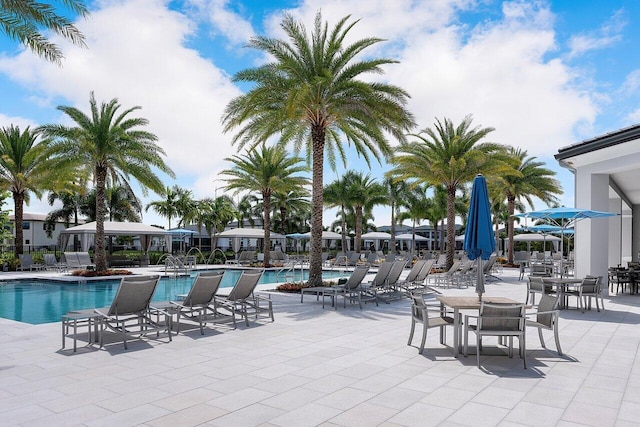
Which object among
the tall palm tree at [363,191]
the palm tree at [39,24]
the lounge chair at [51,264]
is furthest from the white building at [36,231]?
the palm tree at [39,24]

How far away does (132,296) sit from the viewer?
7.59m

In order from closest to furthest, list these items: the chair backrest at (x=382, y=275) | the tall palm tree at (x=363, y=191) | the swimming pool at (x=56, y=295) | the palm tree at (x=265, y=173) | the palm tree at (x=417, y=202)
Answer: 1. the swimming pool at (x=56, y=295)
2. the chair backrest at (x=382, y=275)
3. the palm tree at (x=265, y=173)
4. the tall palm tree at (x=363, y=191)
5. the palm tree at (x=417, y=202)

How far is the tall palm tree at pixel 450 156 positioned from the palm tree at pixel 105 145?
11.8 metres

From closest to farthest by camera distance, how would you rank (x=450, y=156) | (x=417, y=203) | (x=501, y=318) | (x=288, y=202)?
1. (x=501, y=318)
2. (x=450, y=156)
3. (x=417, y=203)
4. (x=288, y=202)

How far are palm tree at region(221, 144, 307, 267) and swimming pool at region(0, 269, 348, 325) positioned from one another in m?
6.51

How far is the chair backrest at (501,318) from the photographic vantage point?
6.25 meters

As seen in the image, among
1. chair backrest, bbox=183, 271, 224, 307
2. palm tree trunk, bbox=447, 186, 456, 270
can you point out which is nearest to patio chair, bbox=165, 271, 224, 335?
chair backrest, bbox=183, 271, 224, 307

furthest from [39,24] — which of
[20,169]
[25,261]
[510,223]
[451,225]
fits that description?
[510,223]

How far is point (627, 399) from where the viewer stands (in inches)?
196

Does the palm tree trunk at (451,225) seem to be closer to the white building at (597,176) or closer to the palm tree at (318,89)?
the white building at (597,176)

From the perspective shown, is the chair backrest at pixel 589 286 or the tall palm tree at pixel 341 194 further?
the tall palm tree at pixel 341 194

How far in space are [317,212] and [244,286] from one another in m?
6.38

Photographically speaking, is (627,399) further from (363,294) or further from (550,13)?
(550,13)

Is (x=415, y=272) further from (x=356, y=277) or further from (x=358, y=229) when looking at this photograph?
(x=358, y=229)
